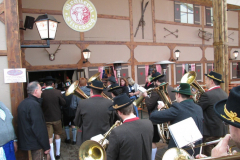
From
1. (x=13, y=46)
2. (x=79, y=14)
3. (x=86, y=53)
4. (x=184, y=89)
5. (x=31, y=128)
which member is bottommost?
(x=31, y=128)

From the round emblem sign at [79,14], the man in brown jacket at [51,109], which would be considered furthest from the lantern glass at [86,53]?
the man in brown jacket at [51,109]

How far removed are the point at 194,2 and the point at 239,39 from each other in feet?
18.4

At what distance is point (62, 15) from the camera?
888 centimetres

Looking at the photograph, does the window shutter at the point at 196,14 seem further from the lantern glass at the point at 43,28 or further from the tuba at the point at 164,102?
the lantern glass at the point at 43,28

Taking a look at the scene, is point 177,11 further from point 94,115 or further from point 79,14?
point 94,115

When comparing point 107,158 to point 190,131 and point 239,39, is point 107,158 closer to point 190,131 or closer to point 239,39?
point 190,131

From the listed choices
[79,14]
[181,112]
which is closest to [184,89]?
[181,112]

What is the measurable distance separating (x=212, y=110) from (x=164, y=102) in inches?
42.1

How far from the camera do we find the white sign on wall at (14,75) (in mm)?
3484

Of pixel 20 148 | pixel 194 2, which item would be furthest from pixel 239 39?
pixel 20 148

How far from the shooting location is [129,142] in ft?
7.00

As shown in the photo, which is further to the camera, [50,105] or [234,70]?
[234,70]

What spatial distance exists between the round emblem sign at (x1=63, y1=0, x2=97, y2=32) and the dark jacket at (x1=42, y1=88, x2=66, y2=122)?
16.4ft

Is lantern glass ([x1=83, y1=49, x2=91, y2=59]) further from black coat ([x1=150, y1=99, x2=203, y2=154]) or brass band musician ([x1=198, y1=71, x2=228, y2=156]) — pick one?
black coat ([x1=150, y1=99, x2=203, y2=154])
